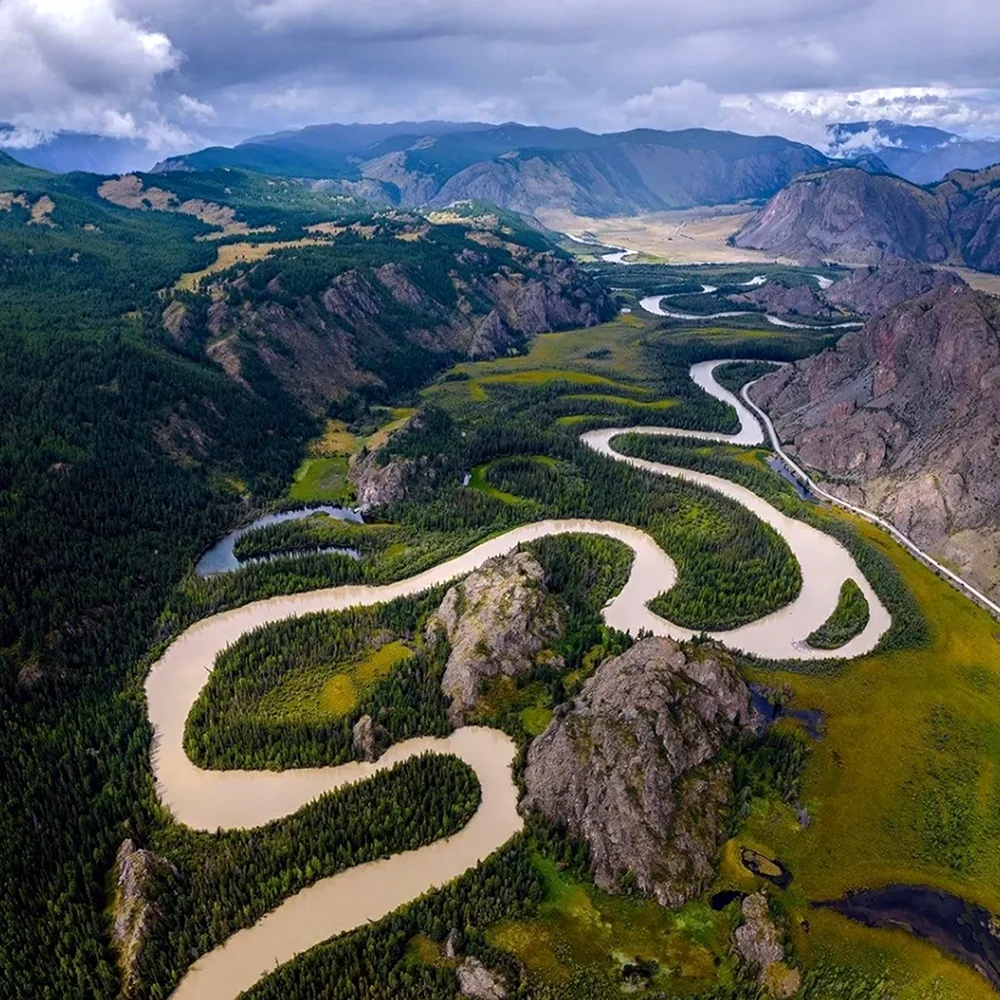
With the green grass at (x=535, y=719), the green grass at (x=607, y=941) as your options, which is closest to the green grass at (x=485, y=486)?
the green grass at (x=535, y=719)

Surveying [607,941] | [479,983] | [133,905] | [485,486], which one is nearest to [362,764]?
[133,905]

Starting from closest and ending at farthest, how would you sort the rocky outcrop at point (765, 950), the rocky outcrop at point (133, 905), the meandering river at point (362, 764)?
the rocky outcrop at point (133, 905)
the rocky outcrop at point (765, 950)
the meandering river at point (362, 764)

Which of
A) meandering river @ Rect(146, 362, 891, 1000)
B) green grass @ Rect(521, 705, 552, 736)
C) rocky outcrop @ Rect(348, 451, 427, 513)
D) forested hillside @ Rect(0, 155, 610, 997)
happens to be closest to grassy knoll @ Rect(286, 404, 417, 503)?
rocky outcrop @ Rect(348, 451, 427, 513)

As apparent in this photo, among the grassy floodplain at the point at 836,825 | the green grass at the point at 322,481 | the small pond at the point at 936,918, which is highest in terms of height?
the green grass at the point at 322,481

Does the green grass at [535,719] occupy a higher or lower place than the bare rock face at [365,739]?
lower

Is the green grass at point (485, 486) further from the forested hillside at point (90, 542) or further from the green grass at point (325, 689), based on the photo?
the green grass at point (325, 689)

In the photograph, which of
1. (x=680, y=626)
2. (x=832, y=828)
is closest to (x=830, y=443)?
(x=680, y=626)

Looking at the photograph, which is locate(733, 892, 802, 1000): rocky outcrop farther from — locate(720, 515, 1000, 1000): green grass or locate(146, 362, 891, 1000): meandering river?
locate(146, 362, 891, 1000): meandering river

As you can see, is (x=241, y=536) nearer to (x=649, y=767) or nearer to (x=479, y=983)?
(x=649, y=767)
